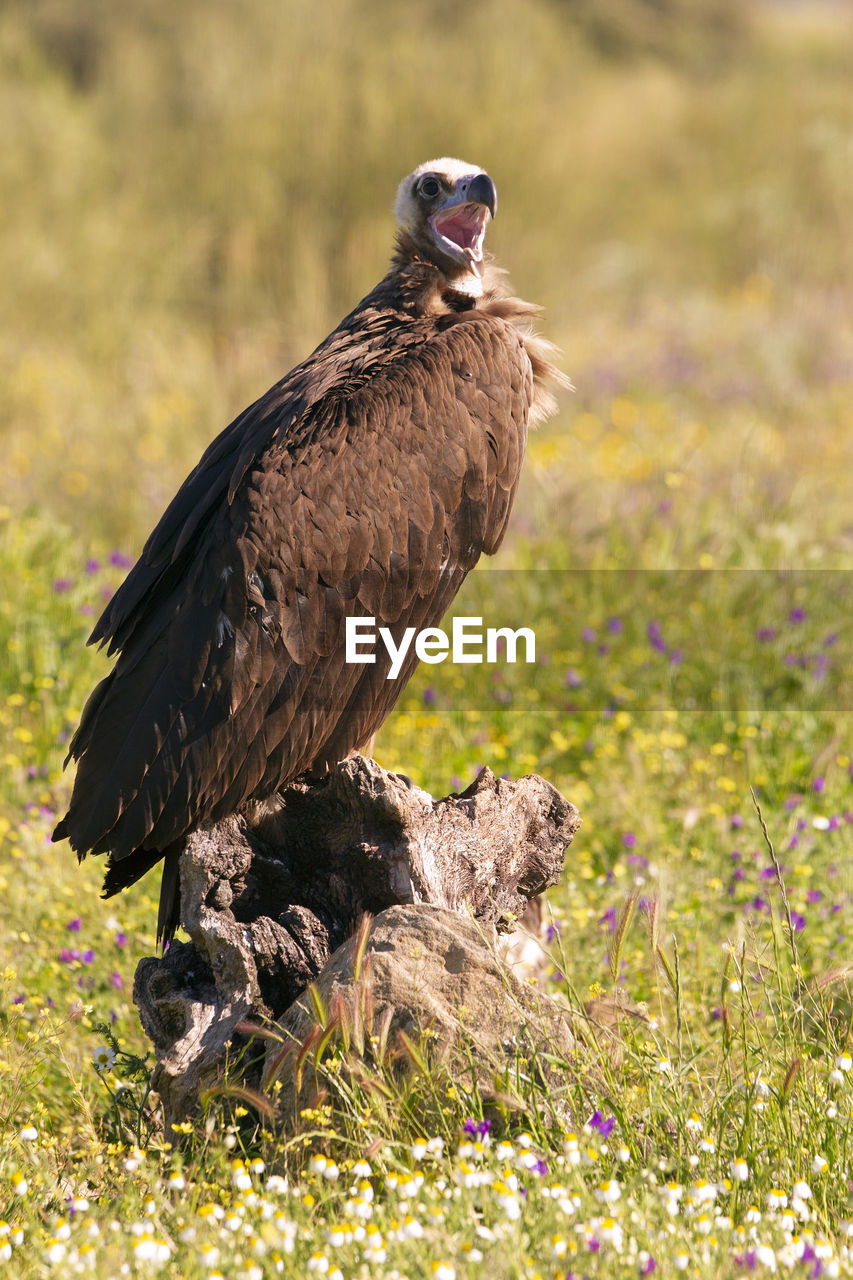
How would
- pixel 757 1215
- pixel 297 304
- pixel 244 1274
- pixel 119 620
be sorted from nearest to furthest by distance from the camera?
pixel 244 1274 → pixel 757 1215 → pixel 119 620 → pixel 297 304

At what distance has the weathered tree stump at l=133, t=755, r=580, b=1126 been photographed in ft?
9.57

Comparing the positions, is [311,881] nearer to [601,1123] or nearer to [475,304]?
[601,1123]

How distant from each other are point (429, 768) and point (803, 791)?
1.48 metres

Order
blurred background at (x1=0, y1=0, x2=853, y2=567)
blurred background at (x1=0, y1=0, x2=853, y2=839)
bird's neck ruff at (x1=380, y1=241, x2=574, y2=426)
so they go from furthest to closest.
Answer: blurred background at (x1=0, y1=0, x2=853, y2=567), blurred background at (x1=0, y1=0, x2=853, y2=839), bird's neck ruff at (x1=380, y1=241, x2=574, y2=426)

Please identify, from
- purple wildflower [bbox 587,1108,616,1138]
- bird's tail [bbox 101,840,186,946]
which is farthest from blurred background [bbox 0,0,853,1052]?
purple wildflower [bbox 587,1108,616,1138]

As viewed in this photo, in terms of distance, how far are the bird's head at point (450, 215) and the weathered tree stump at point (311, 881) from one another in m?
1.73

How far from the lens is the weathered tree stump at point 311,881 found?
2.92 metres

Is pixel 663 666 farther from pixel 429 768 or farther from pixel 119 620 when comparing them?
pixel 119 620

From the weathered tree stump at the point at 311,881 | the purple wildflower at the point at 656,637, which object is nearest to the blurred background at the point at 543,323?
the purple wildflower at the point at 656,637

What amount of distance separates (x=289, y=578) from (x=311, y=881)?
793 mm

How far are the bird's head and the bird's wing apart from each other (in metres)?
0.37

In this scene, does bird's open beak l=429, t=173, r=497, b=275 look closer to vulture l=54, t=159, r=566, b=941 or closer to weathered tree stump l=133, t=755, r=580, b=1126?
vulture l=54, t=159, r=566, b=941

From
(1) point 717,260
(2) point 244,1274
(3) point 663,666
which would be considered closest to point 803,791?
(3) point 663,666

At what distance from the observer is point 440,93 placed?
13.2 meters
